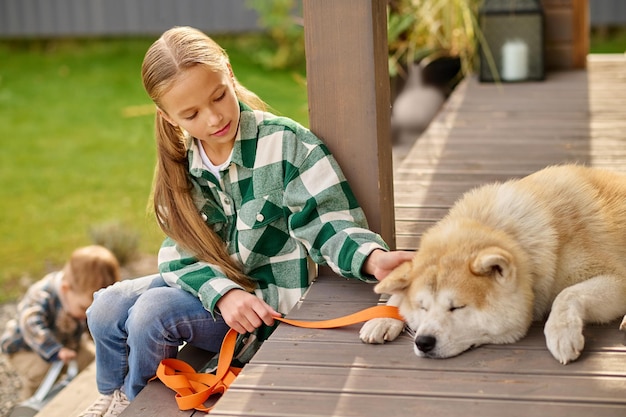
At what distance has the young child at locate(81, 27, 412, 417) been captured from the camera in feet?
8.73

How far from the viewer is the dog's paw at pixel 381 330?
7.85 feet

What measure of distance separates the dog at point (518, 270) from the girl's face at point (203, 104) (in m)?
0.72

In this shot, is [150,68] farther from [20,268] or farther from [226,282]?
[20,268]

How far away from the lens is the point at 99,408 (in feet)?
9.28

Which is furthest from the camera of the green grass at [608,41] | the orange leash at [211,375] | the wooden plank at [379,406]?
the green grass at [608,41]

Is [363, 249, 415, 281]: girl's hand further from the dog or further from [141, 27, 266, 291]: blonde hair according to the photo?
[141, 27, 266, 291]: blonde hair

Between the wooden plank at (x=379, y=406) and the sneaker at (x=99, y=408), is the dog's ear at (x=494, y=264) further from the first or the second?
the sneaker at (x=99, y=408)

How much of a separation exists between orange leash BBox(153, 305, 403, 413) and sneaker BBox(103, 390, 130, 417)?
0.23 metres

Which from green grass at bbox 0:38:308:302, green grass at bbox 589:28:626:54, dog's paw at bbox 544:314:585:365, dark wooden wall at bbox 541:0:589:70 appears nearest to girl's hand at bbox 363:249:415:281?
dog's paw at bbox 544:314:585:365

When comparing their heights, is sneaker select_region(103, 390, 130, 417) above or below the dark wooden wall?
below

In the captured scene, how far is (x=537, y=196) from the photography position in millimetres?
2475

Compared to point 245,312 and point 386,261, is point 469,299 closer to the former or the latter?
point 386,261

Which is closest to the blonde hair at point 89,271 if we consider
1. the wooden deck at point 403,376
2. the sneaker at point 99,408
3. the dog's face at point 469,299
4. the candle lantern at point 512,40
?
the sneaker at point 99,408

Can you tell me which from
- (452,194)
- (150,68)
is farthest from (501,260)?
(452,194)
